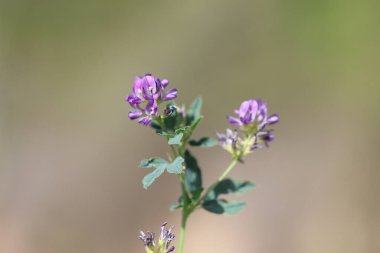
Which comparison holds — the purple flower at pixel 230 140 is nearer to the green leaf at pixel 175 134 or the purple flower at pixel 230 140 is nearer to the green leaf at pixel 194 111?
the green leaf at pixel 194 111

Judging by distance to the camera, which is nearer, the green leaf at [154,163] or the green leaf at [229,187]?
the green leaf at [154,163]


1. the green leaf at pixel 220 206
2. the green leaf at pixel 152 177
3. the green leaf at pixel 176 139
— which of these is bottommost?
the green leaf at pixel 152 177

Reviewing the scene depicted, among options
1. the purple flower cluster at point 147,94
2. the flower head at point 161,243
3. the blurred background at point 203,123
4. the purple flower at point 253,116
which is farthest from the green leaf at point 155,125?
the blurred background at point 203,123

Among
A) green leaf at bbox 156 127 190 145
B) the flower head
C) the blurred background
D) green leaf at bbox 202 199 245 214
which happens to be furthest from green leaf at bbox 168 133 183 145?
the blurred background
